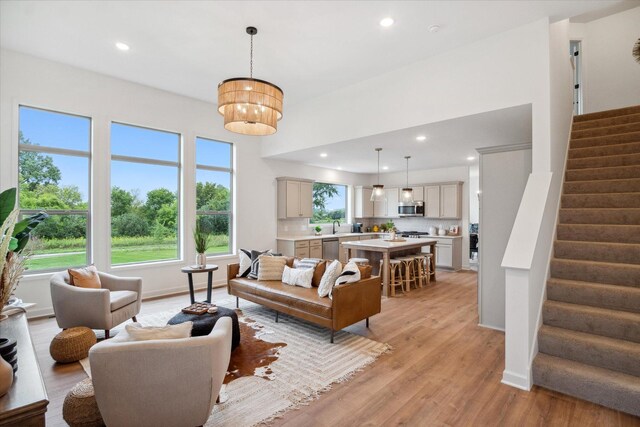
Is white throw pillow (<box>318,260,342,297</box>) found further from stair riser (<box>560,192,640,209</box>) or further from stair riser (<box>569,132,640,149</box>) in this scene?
stair riser (<box>569,132,640,149</box>)

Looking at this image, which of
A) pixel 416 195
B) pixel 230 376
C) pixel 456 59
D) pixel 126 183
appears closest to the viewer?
pixel 230 376

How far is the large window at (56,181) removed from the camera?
4445 mm

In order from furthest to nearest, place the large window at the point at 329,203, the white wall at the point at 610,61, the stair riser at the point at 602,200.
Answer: the large window at the point at 329,203
the white wall at the point at 610,61
the stair riser at the point at 602,200

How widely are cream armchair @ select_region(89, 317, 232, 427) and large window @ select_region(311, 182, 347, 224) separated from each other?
7.13 meters

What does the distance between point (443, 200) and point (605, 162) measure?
443 cm

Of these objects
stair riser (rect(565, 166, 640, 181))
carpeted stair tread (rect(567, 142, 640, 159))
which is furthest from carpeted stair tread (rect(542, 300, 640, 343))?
carpeted stair tread (rect(567, 142, 640, 159))

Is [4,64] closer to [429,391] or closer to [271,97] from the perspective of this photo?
[271,97]

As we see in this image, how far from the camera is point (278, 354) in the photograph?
324cm

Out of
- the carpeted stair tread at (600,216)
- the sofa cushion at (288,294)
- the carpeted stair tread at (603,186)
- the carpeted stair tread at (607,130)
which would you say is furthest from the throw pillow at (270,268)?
the carpeted stair tread at (607,130)

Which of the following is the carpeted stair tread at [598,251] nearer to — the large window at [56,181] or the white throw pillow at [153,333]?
the white throw pillow at [153,333]

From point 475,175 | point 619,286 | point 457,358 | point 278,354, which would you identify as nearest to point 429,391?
point 457,358

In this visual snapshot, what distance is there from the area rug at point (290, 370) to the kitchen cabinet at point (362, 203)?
6120mm

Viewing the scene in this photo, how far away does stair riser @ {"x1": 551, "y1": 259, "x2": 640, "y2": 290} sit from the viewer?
114 inches

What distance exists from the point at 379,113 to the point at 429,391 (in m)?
3.86
